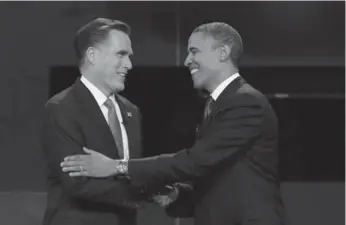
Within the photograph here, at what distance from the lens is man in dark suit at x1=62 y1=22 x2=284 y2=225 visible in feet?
10.5

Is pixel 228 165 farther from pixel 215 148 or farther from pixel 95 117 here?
pixel 95 117

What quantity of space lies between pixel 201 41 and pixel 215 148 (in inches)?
19.0

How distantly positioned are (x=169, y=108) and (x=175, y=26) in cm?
50

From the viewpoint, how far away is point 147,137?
4781 mm

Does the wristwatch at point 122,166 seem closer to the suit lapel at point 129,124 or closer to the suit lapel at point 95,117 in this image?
the suit lapel at point 95,117

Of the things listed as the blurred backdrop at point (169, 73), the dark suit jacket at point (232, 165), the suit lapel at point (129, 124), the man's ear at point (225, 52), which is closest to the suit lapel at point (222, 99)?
the dark suit jacket at point (232, 165)

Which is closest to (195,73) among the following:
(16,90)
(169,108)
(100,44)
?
(100,44)

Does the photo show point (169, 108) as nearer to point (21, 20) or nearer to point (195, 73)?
point (21, 20)

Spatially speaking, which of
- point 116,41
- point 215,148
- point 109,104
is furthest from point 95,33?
point 215,148

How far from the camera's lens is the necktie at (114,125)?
336 cm

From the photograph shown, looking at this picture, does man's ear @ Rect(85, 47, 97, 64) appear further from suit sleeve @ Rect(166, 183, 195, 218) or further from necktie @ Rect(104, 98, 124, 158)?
suit sleeve @ Rect(166, 183, 195, 218)

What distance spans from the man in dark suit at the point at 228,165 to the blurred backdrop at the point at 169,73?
145cm

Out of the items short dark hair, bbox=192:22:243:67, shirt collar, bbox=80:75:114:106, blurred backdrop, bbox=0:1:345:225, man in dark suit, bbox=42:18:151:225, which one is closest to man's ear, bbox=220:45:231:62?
short dark hair, bbox=192:22:243:67

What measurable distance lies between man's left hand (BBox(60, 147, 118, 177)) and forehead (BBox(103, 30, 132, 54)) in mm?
490
